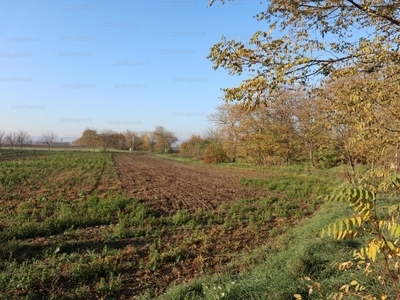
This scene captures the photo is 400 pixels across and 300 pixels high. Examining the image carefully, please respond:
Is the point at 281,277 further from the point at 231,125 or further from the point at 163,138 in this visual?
the point at 163,138

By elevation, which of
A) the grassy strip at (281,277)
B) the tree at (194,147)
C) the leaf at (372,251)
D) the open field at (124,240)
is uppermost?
the tree at (194,147)

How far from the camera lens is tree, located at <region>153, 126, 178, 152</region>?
82625 mm

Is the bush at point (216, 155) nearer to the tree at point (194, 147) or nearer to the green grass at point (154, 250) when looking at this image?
the tree at point (194, 147)

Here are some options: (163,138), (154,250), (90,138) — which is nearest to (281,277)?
(154,250)

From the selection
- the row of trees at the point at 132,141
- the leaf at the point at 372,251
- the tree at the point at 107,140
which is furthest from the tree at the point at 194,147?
the leaf at the point at 372,251

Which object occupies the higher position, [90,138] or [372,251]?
[90,138]

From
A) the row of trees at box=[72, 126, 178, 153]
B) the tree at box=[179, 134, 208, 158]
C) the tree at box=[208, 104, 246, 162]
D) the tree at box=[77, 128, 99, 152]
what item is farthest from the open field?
the tree at box=[77, 128, 99, 152]

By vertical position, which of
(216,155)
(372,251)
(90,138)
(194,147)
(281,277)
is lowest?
(281,277)

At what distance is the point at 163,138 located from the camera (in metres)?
82.9

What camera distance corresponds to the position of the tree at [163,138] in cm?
8262

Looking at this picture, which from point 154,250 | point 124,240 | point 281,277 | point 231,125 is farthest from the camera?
point 231,125

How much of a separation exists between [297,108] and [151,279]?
24593mm

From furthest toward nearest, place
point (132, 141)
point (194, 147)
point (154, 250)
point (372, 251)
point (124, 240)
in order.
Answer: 1. point (132, 141)
2. point (194, 147)
3. point (124, 240)
4. point (154, 250)
5. point (372, 251)

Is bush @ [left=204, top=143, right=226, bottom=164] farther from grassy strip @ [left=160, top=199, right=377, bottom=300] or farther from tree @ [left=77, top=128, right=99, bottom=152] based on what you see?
tree @ [left=77, top=128, right=99, bottom=152]
